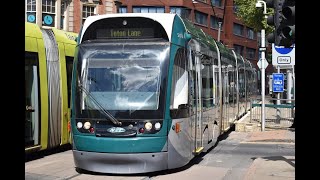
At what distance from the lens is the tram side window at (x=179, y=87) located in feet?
30.0

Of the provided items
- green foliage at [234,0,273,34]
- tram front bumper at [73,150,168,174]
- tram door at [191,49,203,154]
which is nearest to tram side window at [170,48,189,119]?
tram door at [191,49,203,154]

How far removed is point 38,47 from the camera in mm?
11508

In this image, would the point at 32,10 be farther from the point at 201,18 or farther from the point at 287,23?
the point at 201,18

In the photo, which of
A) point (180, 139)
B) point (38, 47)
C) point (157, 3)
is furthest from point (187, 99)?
point (157, 3)

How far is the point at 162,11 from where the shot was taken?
62438 mm

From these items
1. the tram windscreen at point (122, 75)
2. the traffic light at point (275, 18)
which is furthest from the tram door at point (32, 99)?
the traffic light at point (275, 18)

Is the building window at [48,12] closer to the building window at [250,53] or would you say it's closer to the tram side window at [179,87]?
the tram side window at [179,87]

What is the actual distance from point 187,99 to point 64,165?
314cm

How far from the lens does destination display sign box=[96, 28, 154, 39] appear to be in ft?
30.9

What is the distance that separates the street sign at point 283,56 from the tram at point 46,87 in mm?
7658
